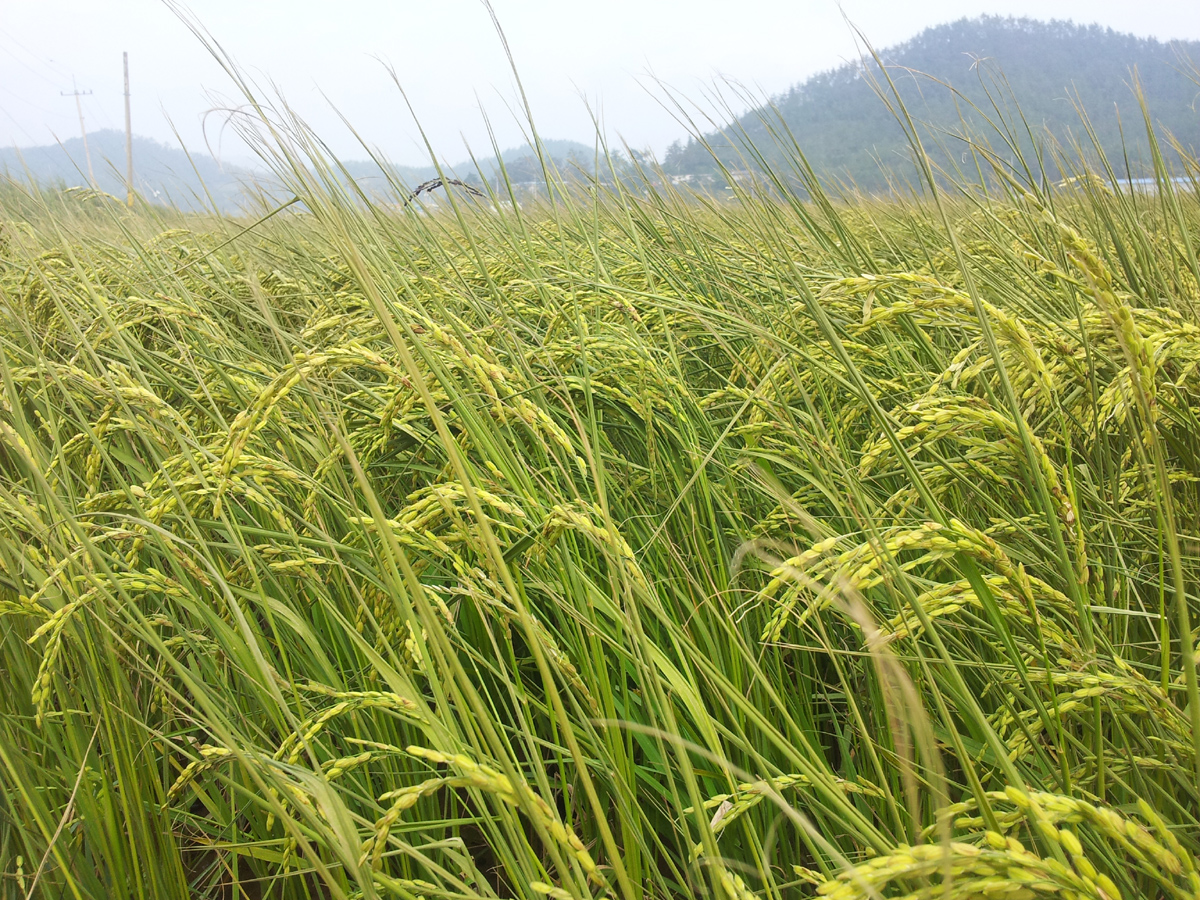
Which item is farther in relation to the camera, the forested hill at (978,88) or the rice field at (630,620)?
the forested hill at (978,88)

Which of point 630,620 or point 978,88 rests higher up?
point 978,88

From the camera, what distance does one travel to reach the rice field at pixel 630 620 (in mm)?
578

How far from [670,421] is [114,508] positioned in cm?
107

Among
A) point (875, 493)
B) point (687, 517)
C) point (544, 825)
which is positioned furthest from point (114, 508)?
point (875, 493)

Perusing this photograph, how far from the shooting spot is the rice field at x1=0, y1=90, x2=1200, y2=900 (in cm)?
58

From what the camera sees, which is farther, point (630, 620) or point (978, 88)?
point (978, 88)

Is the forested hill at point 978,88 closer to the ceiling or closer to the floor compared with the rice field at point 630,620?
closer to the ceiling

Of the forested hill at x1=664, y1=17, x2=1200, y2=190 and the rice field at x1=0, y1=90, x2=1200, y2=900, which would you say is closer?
the rice field at x1=0, y1=90, x2=1200, y2=900

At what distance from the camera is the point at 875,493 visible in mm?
1296

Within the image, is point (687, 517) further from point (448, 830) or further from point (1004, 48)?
point (1004, 48)

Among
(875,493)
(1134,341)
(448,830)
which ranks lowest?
(448,830)

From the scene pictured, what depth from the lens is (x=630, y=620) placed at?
0.65 metres

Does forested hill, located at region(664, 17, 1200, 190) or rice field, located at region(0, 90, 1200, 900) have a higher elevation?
forested hill, located at region(664, 17, 1200, 190)

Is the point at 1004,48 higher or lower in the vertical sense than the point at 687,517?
higher
